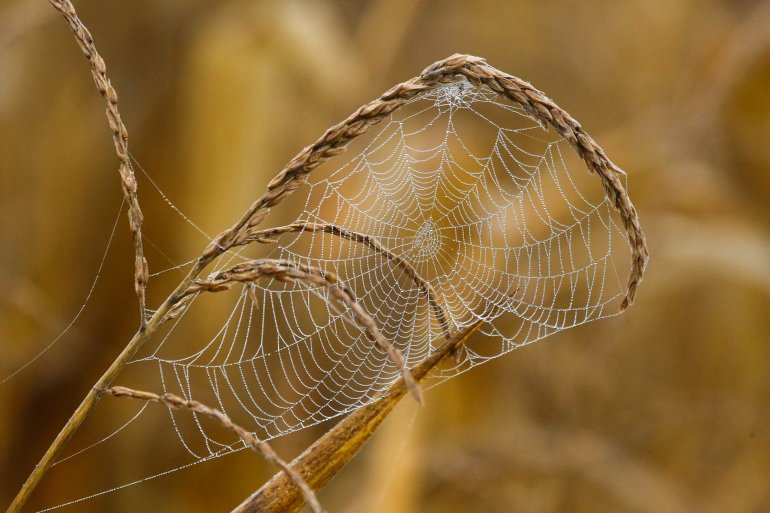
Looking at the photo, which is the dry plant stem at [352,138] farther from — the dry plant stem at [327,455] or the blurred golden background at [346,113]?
the blurred golden background at [346,113]

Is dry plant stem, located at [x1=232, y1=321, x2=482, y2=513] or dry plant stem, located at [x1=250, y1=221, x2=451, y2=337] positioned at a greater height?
dry plant stem, located at [x1=250, y1=221, x2=451, y2=337]

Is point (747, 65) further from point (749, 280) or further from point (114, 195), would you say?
point (114, 195)

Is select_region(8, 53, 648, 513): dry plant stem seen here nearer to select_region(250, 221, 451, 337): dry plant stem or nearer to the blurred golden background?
select_region(250, 221, 451, 337): dry plant stem

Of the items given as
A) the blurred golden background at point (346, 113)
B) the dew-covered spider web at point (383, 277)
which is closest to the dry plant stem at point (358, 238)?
the dew-covered spider web at point (383, 277)

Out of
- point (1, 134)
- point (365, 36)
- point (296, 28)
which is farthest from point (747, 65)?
point (1, 134)

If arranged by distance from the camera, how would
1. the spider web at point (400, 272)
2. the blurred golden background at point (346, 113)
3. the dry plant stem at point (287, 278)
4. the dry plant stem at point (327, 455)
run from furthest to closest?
1. the blurred golden background at point (346, 113)
2. the spider web at point (400, 272)
3. the dry plant stem at point (327, 455)
4. the dry plant stem at point (287, 278)

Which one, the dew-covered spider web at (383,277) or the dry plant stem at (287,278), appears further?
the dew-covered spider web at (383,277)

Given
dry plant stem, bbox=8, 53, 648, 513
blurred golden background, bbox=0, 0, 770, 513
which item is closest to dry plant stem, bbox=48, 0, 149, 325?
dry plant stem, bbox=8, 53, 648, 513
